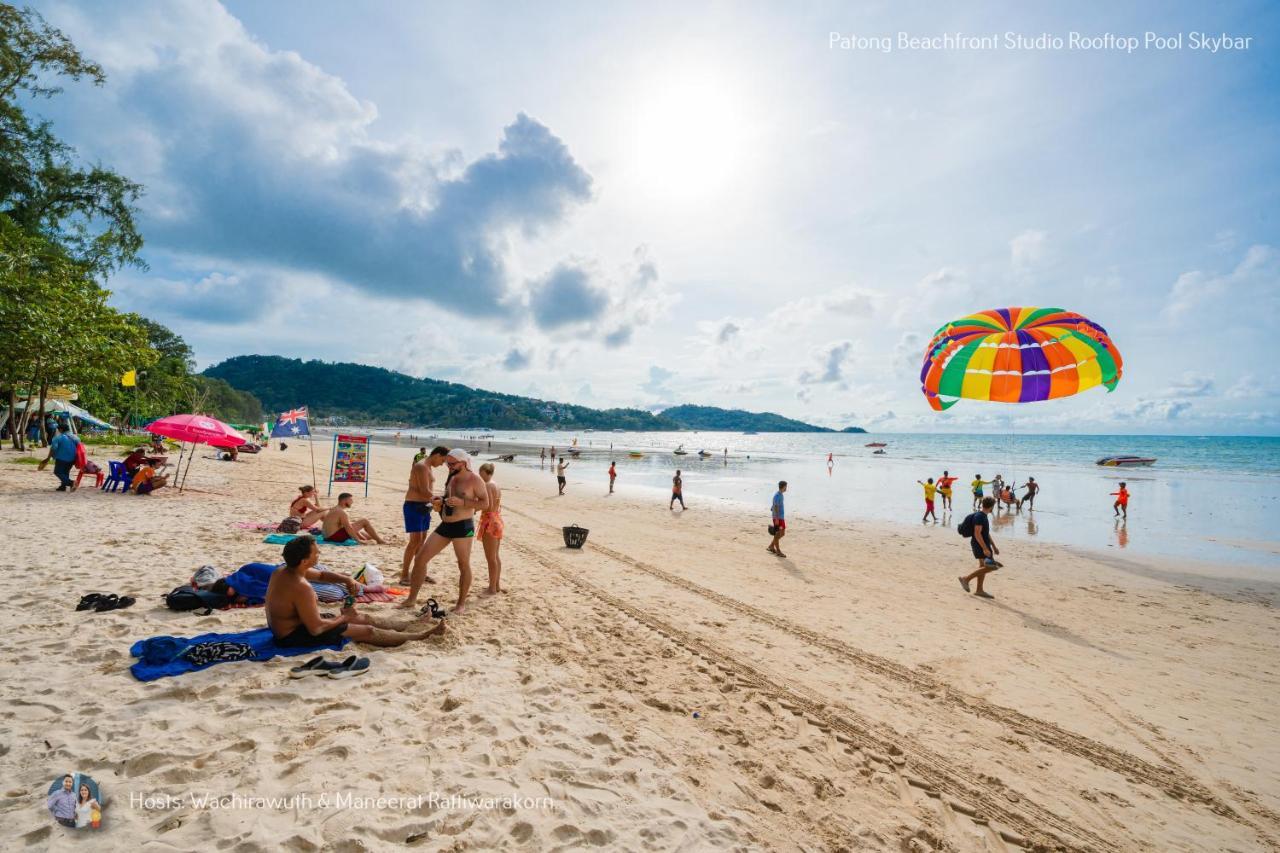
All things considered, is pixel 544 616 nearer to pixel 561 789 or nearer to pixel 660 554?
pixel 561 789

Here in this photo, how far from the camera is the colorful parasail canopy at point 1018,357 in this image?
13305 millimetres

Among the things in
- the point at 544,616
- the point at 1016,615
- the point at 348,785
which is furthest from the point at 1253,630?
the point at 348,785

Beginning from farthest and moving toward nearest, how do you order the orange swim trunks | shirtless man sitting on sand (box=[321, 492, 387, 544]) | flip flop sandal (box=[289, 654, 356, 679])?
shirtless man sitting on sand (box=[321, 492, 387, 544])
the orange swim trunks
flip flop sandal (box=[289, 654, 356, 679])

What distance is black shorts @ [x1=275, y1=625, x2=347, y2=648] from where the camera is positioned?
4.35 meters

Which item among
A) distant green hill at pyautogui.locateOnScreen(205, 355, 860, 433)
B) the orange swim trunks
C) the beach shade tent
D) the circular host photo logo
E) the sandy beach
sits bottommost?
the sandy beach

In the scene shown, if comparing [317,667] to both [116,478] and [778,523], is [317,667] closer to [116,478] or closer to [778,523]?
[778,523]

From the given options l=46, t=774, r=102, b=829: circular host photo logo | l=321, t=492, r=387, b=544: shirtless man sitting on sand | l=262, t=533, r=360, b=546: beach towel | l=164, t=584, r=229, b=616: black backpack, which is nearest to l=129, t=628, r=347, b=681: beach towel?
l=164, t=584, r=229, b=616: black backpack

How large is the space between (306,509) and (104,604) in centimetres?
519

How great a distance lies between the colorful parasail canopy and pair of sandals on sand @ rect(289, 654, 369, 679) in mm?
16080

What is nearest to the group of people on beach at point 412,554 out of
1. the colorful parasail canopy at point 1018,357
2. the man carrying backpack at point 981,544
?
the man carrying backpack at point 981,544

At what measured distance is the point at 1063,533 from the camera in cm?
1606

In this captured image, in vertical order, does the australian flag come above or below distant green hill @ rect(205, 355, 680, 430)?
below

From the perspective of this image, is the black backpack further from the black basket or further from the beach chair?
the beach chair

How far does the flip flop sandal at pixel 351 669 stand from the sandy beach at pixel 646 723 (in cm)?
13
